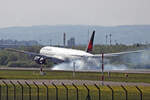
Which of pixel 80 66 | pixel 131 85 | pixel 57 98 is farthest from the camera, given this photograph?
pixel 80 66

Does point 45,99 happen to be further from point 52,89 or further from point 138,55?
point 138,55

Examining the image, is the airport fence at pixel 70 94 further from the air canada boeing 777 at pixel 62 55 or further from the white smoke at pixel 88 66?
the air canada boeing 777 at pixel 62 55

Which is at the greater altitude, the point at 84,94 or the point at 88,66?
the point at 84,94

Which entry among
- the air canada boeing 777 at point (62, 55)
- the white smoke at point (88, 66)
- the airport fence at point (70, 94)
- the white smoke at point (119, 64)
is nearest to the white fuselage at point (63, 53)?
the air canada boeing 777 at point (62, 55)

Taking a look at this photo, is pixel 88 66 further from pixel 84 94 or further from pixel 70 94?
pixel 84 94

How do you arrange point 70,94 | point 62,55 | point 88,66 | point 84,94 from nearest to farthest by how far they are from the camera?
point 84,94, point 70,94, point 88,66, point 62,55

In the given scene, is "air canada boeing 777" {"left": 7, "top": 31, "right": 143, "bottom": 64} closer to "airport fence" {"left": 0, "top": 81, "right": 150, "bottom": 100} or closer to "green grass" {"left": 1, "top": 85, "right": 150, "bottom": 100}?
"green grass" {"left": 1, "top": 85, "right": 150, "bottom": 100}

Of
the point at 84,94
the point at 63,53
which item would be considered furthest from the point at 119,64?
the point at 84,94

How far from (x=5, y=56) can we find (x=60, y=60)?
112ft

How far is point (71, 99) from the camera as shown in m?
52.8

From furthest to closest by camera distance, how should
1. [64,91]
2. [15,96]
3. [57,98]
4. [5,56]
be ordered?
[5,56], [64,91], [15,96], [57,98]

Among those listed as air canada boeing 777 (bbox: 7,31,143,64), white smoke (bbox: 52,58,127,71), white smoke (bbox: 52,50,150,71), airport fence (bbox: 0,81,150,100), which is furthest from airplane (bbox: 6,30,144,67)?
airport fence (bbox: 0,81,150,100)

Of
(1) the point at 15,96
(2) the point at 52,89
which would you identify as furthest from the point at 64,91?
(1) the point at 15,96

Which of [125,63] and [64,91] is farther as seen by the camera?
[125,63]
